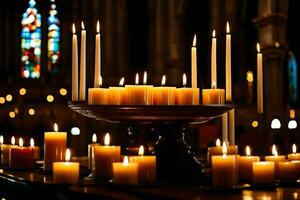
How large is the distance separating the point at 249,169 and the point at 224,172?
0.48 metres

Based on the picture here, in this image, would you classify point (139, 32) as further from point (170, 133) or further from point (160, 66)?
point (170, 133)

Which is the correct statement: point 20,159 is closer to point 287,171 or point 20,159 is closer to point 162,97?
point 162,97

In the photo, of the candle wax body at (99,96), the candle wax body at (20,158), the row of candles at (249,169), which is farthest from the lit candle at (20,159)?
the row of candles at (249,169)

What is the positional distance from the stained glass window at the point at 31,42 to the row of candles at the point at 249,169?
1900cm

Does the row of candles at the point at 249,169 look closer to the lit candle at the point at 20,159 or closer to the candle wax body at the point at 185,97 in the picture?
the candle wax body at the point at 185,97

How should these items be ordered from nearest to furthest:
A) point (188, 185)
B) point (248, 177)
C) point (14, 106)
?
point (188, 185) → point (248, 177) → point (14, 106)

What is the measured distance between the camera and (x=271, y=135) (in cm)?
1442

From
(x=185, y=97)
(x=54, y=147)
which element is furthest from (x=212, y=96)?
(x=54, y=147)

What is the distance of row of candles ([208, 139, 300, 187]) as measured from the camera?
252 cm

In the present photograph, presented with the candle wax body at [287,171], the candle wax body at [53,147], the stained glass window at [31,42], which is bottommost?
the candle wax body at [287,171]

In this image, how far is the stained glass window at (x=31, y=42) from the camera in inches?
853

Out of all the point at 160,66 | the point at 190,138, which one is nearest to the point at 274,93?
the point at 190,138

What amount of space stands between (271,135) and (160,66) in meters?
4.78

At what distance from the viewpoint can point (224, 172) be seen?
2.52m
